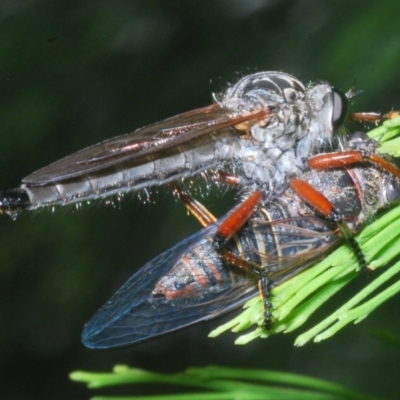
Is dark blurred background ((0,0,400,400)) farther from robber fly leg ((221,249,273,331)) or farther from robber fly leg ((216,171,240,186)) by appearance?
robber fly leg ((221,249,273,331))

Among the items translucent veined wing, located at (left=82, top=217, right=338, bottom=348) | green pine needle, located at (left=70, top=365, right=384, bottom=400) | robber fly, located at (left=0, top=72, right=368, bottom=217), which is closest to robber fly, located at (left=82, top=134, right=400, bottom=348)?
translucent veined wing, located at (left=82, top=217, right=338, bottom=348)

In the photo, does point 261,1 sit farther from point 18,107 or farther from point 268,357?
point 268,357

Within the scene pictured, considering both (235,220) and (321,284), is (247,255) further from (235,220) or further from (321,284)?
(321,284)

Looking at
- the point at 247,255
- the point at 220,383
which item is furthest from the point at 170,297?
the point at 220,383

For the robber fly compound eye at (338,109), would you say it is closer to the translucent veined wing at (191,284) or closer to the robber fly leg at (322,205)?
the robber fly leg at (322,205)

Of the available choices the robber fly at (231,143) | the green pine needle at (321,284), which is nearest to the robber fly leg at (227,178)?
the robber fly at (231,143)
